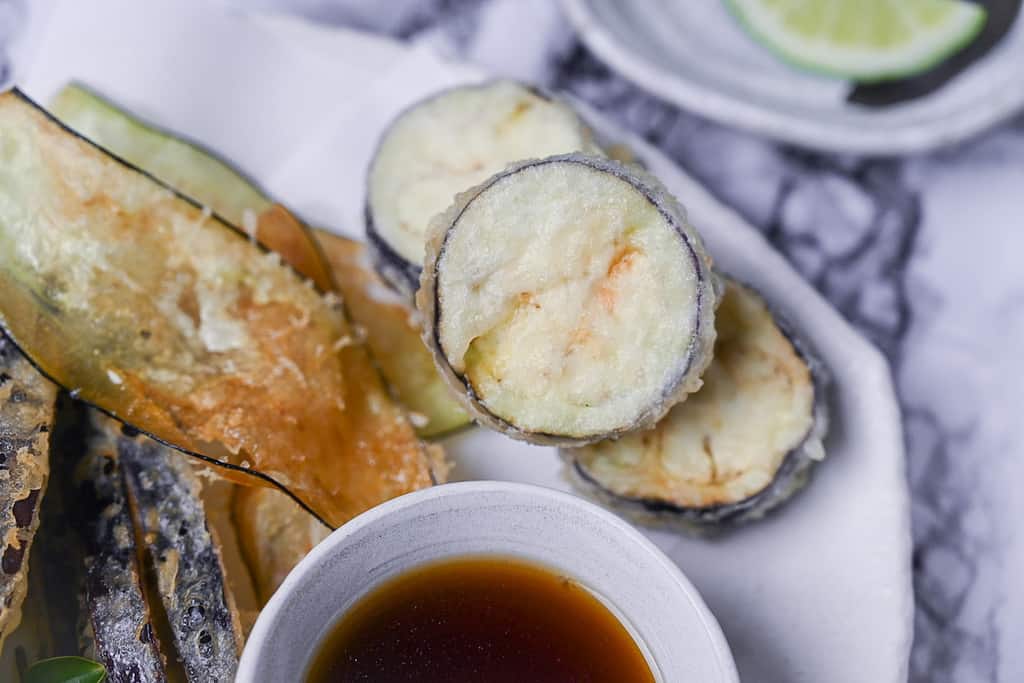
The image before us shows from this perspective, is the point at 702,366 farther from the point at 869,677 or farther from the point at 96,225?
the point at 96,225

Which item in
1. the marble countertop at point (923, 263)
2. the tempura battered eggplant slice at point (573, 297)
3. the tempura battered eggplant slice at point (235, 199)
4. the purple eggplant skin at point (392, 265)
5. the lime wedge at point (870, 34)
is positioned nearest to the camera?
the tempura battered eggplant slice at point (573, 297)

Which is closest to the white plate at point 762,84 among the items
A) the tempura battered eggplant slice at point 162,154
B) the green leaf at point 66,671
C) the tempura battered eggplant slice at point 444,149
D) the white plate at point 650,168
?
the white plate at point 650,168

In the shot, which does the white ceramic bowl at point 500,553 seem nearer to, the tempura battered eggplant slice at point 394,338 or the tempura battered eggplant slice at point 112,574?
the tempura battered eggplant slice at point 112,574

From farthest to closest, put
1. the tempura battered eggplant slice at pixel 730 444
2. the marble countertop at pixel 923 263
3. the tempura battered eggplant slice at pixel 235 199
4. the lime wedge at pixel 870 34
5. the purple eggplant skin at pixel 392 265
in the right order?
the lime wedge at pixel 870 34 < the marble countertop at pixel 923 263 < the tempura battered eggplant slice at pixel 235 199 < the purple eggplant skin at pixel 392 265 < the tempura battered eggplant slice at pixel 730 444

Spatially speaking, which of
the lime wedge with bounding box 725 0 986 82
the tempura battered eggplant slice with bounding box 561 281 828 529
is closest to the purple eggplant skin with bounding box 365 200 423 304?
the tempura battered eggplant slice with bounding box 561 281 828 529

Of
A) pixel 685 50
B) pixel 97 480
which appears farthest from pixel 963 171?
pixel 97 480
